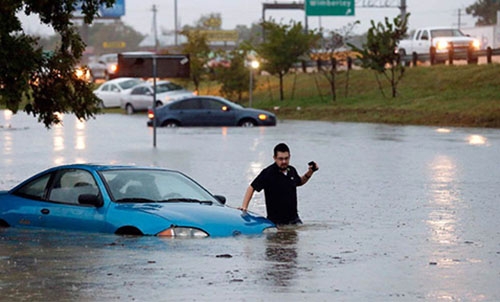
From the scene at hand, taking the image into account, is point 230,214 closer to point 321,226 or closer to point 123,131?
point 321,226

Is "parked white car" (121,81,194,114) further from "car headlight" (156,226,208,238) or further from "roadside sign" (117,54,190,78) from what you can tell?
"car headlight" (156,226,208,238)

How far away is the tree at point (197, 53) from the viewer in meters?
79.4

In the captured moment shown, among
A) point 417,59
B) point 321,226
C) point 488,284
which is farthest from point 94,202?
point 417,59

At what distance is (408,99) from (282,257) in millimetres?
46365

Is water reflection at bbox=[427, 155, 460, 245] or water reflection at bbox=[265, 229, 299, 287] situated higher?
water reflection at bbox=[265, 229, 299, 287]

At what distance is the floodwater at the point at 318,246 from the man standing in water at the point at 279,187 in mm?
323

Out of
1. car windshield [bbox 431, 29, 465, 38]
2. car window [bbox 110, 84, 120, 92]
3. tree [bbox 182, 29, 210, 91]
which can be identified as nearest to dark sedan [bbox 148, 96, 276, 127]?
car window [bbox 110, 84, 120, 92]

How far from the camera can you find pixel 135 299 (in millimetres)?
11047

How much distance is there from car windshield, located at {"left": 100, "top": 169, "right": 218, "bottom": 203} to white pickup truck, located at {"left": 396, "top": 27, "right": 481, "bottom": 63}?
49.4 m

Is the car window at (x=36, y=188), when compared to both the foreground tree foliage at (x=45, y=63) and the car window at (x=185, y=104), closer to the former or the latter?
the foreground tree foliage at (x=45, y=63)

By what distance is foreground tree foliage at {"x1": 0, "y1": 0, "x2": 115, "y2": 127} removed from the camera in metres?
19.6

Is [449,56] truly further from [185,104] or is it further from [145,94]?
[185,104]

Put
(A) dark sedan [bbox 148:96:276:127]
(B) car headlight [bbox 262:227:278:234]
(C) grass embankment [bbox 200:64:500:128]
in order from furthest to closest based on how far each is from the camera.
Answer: (A) dark sedan [bbox 148:96:276:127]
(C) grass embankment [bbox 200:64:500:128]
(B) car headlight [bbox 262:227:278:234]

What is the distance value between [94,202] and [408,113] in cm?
3975
